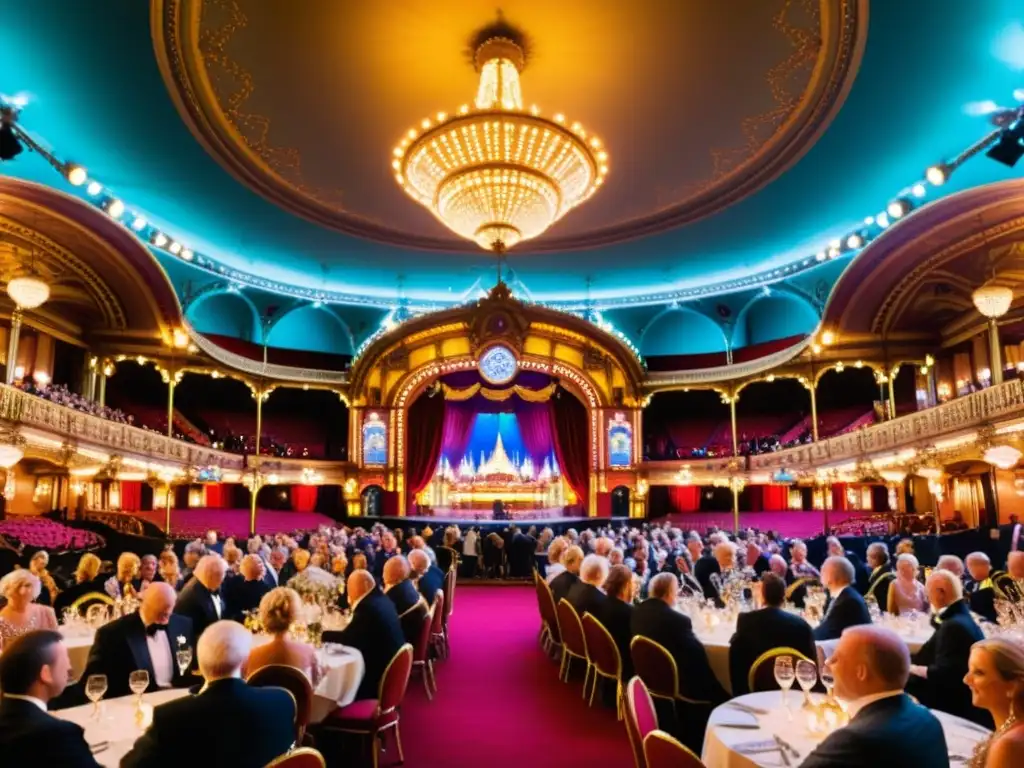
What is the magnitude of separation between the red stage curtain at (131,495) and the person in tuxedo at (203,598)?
61.2 feet

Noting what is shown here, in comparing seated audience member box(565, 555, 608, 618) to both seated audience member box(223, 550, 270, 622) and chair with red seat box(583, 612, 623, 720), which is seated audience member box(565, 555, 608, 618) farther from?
seated audience member box(223, 550, 270, 622)

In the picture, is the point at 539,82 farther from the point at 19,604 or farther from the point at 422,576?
the point at 19,604

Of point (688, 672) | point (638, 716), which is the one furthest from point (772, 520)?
point (638, 716)

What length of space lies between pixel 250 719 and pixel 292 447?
24.7 meters

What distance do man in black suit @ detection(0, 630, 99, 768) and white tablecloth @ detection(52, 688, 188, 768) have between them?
52 cm

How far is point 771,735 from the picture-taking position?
3.39 meters

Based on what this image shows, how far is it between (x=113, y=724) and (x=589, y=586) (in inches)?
168

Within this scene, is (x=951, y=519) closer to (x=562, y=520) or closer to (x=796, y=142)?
(x=562, y=520)

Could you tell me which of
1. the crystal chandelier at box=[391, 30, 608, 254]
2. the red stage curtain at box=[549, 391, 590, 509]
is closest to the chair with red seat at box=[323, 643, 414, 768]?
the crystal chandelier at box=[391, 30, 608, 254]

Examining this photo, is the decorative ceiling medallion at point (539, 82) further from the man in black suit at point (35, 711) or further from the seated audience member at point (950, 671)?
the man in black suit at point (35, 711)

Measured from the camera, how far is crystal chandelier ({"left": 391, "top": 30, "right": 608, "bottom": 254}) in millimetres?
8781

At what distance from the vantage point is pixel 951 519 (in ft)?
60.5

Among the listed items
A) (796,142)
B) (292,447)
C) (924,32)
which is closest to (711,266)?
(796,142)

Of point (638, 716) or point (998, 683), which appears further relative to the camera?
point (638, 716)
